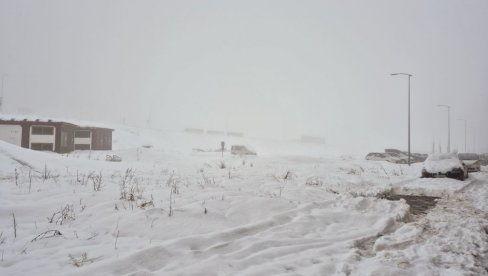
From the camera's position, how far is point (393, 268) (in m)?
3.17

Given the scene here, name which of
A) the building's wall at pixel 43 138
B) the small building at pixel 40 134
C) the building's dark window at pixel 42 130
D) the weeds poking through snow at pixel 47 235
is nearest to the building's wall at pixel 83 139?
the small building at pixel 40 134

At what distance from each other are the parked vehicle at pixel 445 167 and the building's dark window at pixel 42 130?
39.2 m

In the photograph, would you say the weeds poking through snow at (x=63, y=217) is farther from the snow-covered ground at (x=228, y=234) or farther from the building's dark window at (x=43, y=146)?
the building's dark window at (x=43, y=146)

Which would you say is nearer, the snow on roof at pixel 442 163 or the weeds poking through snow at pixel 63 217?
the weeds poking through snow at pixel 63 217

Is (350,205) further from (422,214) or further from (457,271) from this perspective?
(457,271)

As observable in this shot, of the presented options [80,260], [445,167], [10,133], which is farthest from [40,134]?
[445,167]

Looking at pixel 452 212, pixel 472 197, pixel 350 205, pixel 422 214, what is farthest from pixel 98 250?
pixel 472 197

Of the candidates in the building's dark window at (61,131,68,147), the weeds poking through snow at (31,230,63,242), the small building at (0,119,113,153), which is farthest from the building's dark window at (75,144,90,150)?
the weeds poking through snow at (31,230,63,242)

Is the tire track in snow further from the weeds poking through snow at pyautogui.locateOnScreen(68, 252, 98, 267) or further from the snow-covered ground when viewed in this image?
the weeds poking through snow at pyautogui.locateOnScreen(68, 252, 98, 267)

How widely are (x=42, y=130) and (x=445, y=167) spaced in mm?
40255

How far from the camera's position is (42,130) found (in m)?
36.2

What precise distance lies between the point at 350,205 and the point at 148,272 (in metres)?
4.57

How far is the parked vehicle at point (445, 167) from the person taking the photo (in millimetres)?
12438

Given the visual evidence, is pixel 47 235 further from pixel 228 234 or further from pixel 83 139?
pixel 83 139
